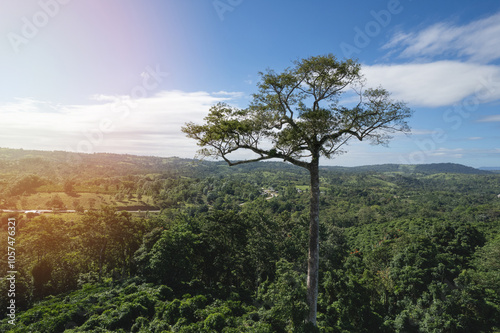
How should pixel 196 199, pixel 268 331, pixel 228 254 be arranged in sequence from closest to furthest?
1. pixel 268 331
2. pixel 228 254
3. pixel 196 199

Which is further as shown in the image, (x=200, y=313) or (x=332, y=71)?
(x=200, y=313)

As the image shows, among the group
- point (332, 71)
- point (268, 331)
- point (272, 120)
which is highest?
point (332, 71)

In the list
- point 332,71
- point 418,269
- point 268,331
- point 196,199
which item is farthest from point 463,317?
point 196,199

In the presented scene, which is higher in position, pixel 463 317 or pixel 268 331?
pixel 268 331

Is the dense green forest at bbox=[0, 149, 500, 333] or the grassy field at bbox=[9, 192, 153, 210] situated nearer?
the dense green forest at bbox=[0, 149, 500, 333]

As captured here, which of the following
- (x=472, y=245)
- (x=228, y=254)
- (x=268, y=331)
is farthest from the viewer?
(x=472, y=245)

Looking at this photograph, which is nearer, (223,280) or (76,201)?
(223,280)

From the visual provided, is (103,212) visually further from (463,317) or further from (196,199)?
(196,199)

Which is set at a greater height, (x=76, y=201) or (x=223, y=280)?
(x=76, y=201)

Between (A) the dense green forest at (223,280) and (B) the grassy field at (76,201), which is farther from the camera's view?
(B) the grassy field at (76,201)

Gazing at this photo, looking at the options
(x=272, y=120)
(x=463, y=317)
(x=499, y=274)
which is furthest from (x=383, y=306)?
(x=272, y=120)
